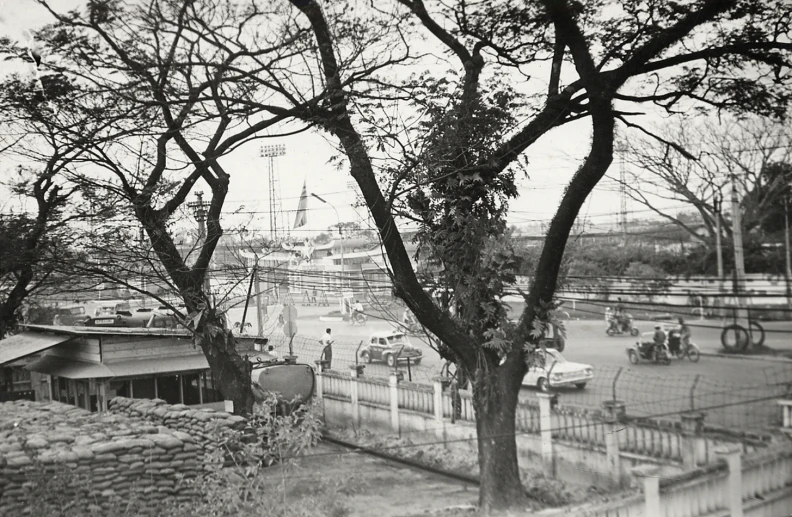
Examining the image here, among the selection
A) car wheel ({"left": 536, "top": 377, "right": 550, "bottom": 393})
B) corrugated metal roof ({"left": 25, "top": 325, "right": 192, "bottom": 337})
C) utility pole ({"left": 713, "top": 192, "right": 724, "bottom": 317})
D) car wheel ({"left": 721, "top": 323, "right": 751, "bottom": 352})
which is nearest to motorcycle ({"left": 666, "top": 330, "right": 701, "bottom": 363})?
car wheel ({"left": 721, "top": 323, "right": 751, "bottom": 352})

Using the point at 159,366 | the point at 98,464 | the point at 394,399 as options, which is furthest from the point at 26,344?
the point at 394,399

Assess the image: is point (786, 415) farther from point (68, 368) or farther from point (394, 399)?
point (68, 368)

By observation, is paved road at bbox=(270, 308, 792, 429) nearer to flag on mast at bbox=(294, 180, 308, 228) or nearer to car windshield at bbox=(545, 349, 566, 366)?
car windshield at bbox=(545, 349, 566, 366)

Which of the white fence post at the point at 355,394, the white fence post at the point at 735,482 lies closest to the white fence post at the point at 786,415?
the white fence post at the point at 735,482

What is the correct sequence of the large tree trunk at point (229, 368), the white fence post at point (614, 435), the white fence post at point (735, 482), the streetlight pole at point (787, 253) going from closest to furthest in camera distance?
the streetlight pole at point (787, 253) < the white fence post at point (735, 482) < the white fence post at point (614, 435) < the large tree trunk at point (229, 368)

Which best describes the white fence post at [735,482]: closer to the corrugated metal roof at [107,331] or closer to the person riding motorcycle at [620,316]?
the person riding motorcycle at [620,316]
